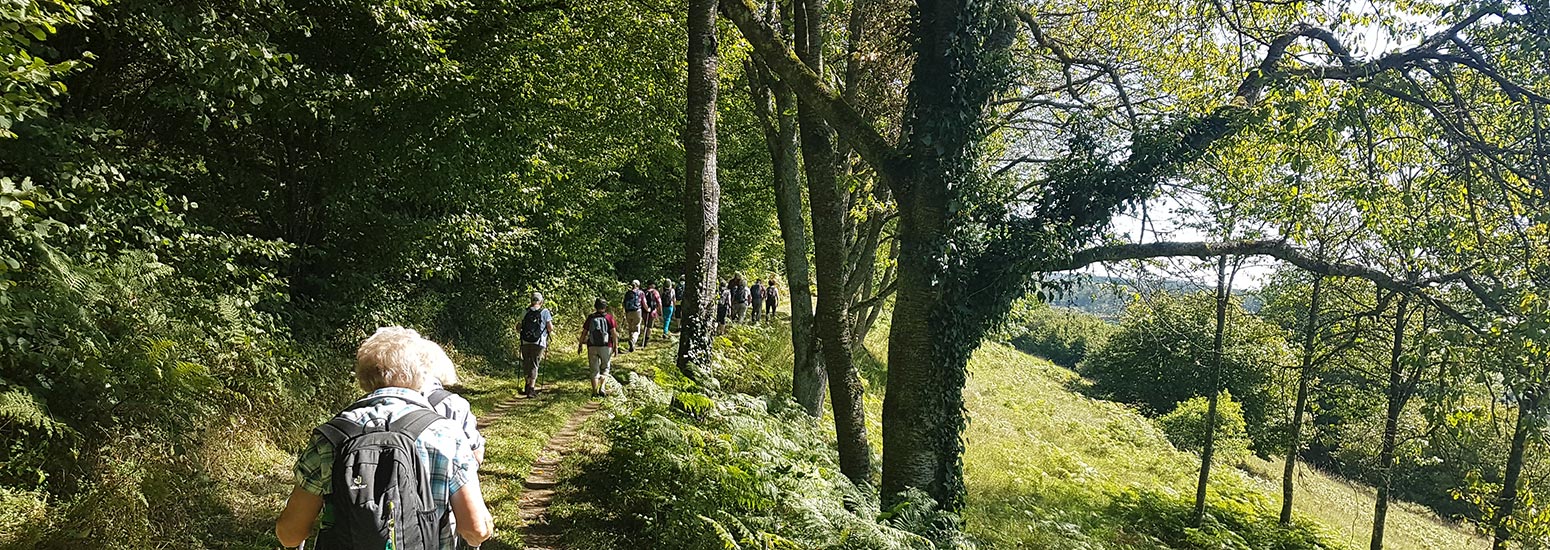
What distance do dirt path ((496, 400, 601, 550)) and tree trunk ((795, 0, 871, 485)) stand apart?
2.88m

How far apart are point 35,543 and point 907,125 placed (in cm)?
645

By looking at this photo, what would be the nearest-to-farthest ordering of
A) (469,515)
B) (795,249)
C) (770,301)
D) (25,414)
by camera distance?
1. (469,515)
2. (25,414)
3. (795,249)
4. (770,301)

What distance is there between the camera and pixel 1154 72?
9562mm

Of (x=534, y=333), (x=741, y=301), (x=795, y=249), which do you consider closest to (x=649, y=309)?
(x=741, y=301)

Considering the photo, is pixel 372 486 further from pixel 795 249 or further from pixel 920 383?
pixel 795 249

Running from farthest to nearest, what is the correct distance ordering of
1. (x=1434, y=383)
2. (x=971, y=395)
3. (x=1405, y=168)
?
(x=971, y=395), (x=1405, y=168), (x=1434, y=383)

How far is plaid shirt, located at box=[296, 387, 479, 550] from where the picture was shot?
287 cm

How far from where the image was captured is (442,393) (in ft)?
10.8

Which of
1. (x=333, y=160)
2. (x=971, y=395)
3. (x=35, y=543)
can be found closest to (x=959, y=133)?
(x=35, y=543)

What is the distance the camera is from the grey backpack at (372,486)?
279 centimetres

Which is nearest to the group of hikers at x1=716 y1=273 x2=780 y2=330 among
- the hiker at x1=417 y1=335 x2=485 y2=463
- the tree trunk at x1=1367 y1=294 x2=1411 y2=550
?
the tree trunk at x1=1367 y1=294 x2=1411 y2=550

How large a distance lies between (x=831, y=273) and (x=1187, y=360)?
11.3 metres

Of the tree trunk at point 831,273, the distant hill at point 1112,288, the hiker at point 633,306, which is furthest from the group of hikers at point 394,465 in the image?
the hiker at point 633,306

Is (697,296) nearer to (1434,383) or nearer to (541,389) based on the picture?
(541,389)
